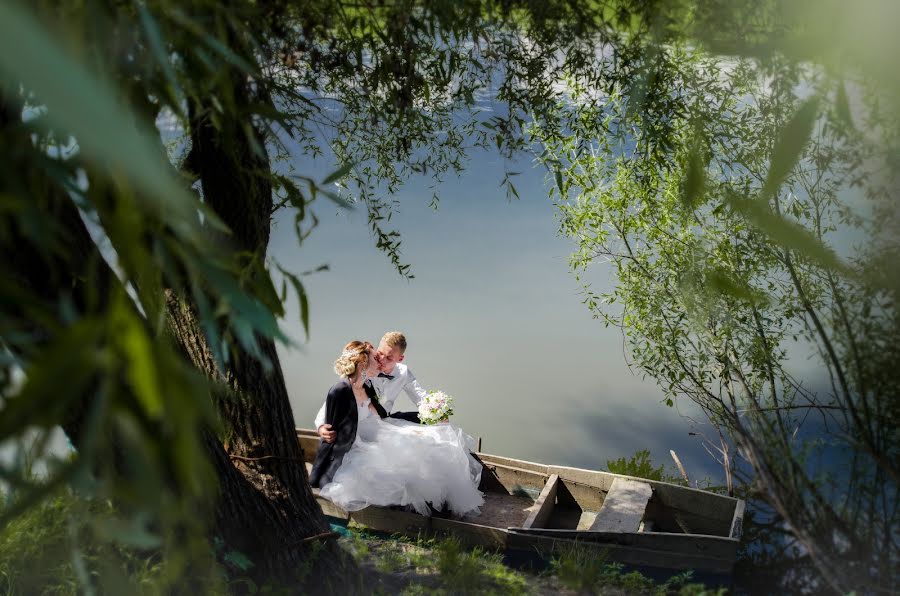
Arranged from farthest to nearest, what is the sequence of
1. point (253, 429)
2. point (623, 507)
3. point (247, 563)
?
point (623, 507), point (253, 429), point (247, 563)

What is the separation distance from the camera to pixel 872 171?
3490 mm

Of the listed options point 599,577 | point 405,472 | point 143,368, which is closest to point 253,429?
point 405,472

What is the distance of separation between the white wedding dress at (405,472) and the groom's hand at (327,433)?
0.18 meters

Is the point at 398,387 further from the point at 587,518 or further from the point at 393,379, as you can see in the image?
the point at 587,518

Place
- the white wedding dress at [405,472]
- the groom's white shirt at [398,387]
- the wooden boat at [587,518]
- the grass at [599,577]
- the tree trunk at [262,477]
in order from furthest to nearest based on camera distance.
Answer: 1. the groom's white shirt at [398,387]
2. the white wedding dress at [405,472]
3. the wooden boat at [587,518]
4. the grass at [599,577]
5. the tree trunk at [262,477]

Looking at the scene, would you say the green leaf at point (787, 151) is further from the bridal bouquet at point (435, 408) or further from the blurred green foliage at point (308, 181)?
the bridal bouquet at point (435, 408)

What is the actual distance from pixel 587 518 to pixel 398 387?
200 cm

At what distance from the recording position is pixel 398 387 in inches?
283

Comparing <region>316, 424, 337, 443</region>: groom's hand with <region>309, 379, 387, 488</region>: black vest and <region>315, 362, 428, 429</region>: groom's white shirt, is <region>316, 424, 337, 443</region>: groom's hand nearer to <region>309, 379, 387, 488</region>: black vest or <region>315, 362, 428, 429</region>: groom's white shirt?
<region>309, 379, 387, 488</region>: black vest

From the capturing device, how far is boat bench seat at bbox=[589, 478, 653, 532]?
17.8 feet

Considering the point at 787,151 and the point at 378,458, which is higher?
the point at 787,151

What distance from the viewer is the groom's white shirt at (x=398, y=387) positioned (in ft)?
23.1

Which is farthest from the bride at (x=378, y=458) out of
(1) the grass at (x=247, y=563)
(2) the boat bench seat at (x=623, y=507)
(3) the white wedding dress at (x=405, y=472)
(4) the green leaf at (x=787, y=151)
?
(4) the green leaf at (x=787, y=151)

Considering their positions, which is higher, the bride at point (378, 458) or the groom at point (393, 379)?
the groom at point (393, 379)
